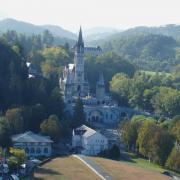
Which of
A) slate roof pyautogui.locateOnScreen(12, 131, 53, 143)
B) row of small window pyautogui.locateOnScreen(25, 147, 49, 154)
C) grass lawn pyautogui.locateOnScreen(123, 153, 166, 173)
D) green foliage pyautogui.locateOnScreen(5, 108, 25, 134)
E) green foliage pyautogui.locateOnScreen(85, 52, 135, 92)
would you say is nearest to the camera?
grass lawn pyautogui.locateOnScreen(123, 153, 166, 173)

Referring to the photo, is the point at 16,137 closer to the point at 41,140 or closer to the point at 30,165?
the point at 41,140

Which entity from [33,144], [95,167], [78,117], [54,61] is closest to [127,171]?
[95,167]

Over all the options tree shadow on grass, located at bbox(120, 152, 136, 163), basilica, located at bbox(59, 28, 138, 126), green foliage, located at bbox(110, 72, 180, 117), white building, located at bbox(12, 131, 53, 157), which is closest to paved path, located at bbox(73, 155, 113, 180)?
white building, located at bbox(12, 131, 53, 157)

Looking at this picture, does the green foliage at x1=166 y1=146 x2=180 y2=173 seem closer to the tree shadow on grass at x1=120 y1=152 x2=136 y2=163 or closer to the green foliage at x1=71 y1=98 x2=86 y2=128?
the tree shadow on grass at x1=120 y1=152 x2=136 y2=163

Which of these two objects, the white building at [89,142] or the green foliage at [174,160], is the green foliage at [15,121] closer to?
the white building at [89,142]

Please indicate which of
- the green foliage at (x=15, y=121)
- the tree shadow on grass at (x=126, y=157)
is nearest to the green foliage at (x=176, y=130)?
the tree shadow on grass at (x=126, y=157)
